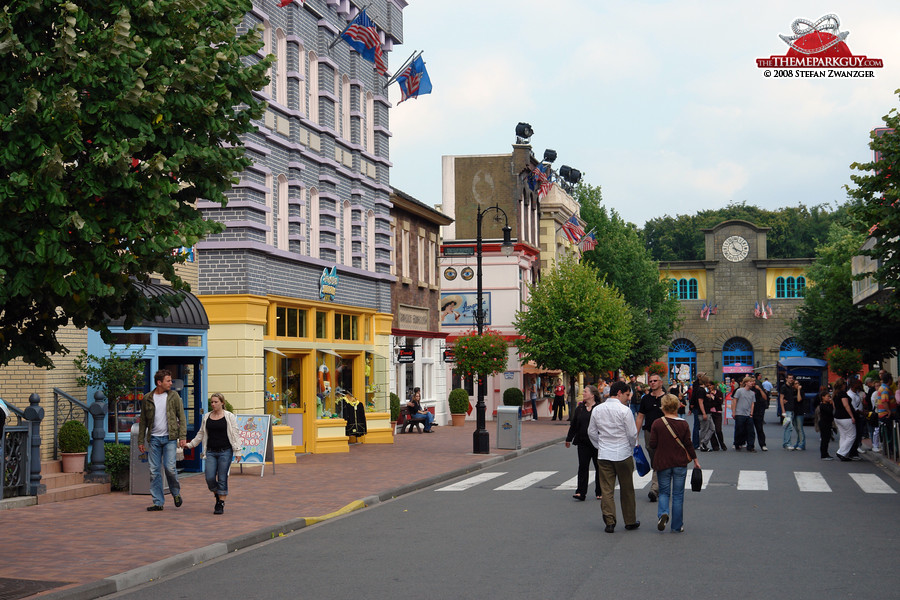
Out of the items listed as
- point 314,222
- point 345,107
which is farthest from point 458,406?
point 314,222

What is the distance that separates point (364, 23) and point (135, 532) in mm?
17346

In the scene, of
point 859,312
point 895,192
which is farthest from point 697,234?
point 895,192

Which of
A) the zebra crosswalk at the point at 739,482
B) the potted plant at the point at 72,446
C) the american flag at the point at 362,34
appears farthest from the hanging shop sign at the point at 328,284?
the potted plant at the point at 72,446

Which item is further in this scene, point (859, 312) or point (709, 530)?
point (859, 312)

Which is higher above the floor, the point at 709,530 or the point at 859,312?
the point at 859,312

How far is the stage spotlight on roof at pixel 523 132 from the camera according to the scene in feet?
190

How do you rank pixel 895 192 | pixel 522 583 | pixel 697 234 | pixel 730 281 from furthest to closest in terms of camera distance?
1. pixel 697 234
2. pixel 730 281
3. pixel 895 192
4. pixel 522 583

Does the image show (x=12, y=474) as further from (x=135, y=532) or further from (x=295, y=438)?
(x=295, y=438)

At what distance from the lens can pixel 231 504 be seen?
16.2 metres

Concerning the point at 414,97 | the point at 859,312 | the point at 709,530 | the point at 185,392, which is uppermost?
the point at 414,97

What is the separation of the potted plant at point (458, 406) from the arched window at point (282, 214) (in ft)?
67.0

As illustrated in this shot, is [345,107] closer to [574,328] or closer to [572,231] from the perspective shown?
[574,328]

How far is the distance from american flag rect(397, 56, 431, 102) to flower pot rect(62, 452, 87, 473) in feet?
53.7

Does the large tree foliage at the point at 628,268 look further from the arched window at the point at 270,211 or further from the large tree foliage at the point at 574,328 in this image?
the arched window at the point at 270,211
